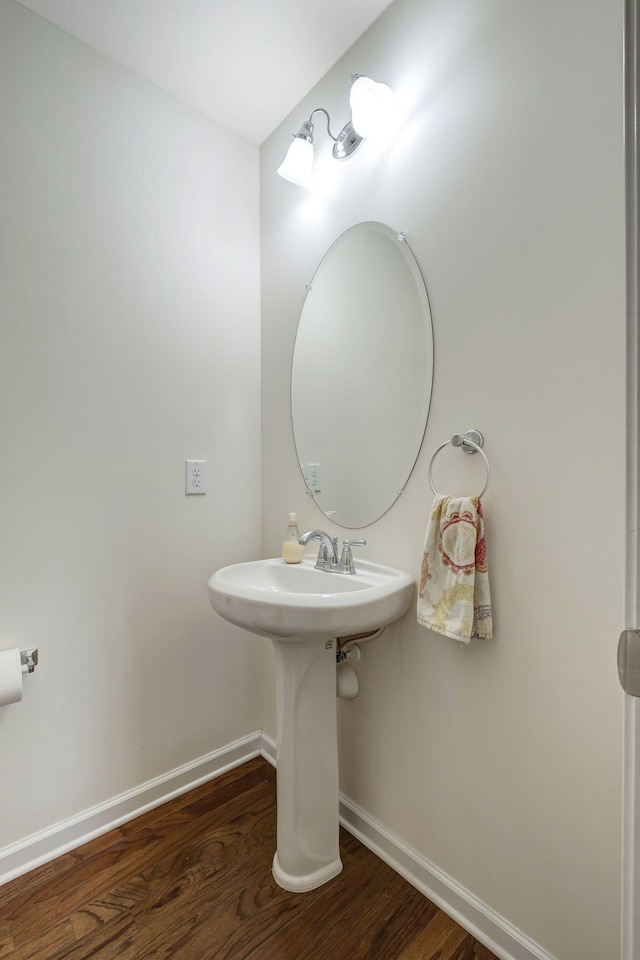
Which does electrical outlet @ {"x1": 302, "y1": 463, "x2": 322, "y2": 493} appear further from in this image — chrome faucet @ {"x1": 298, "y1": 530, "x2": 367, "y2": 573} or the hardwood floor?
the hardwood floor

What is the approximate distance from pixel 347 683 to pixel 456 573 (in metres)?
0.55

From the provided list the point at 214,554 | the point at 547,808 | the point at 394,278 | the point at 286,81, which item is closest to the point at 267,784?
the point at 214,554

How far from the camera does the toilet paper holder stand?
127 centimetres

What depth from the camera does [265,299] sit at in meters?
1.82

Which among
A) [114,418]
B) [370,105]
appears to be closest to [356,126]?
[370,105]

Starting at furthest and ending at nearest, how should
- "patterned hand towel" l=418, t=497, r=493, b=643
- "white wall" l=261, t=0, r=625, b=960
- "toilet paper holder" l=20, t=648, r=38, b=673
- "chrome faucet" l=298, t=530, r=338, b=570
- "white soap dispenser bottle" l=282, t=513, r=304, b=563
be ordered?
"white soap dispenser bottle" l=282, t=513, r=304, b=563, "chrome faucet" l=298, t=530, r=338, b=570, "toilet paper holder" l=20, t=648, r=38, b=673, "patterned hand towel" l=418, t=497, r=493, b=643, "white wall" l=261, t=0, r=625, b=960

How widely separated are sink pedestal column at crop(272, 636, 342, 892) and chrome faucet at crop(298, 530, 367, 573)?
0.22 metres

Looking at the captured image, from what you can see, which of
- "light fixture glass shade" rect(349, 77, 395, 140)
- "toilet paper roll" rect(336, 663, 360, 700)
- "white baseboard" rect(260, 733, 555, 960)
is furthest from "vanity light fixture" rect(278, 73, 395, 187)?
"white baseboard" rect(260, 733, 555, 960)

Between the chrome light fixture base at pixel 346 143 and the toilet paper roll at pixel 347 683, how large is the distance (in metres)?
1.53

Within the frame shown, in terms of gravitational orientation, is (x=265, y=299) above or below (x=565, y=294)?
above

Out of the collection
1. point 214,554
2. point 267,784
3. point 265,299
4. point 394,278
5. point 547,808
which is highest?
point 265,299

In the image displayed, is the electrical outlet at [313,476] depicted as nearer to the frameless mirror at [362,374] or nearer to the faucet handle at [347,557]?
the frameless mirror at [362,374]

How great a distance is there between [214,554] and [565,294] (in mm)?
1349

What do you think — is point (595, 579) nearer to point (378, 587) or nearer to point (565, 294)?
point (378, 587)
